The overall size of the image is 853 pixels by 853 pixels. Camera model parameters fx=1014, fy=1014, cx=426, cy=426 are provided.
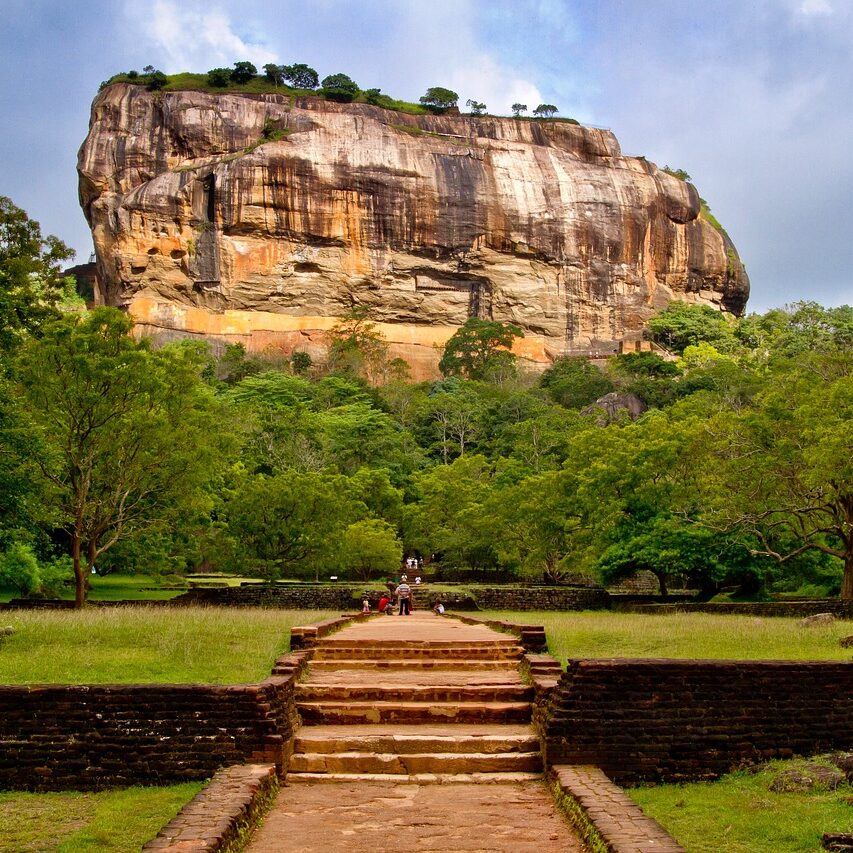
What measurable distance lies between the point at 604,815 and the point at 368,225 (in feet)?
226

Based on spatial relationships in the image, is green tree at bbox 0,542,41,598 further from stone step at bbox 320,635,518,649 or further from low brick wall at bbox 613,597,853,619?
low brick wall at bbox 613,597,853,619

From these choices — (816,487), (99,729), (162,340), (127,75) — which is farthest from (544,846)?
(127,75)

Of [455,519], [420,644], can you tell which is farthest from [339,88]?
[420,644]

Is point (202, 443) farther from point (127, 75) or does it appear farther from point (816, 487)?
point (127, 75)

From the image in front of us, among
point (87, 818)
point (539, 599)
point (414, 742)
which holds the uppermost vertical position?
point (539, 599)

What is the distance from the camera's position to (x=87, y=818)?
22.9 feet

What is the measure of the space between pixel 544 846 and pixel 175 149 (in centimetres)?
7231

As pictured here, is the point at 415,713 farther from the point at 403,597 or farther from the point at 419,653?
the point at 403,597

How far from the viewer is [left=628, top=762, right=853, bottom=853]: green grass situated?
6457 millimetres

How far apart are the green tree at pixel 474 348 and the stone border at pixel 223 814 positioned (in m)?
61.7

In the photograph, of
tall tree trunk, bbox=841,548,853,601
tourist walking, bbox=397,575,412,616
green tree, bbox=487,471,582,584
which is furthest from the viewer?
green tree, bbox=487,471,582,584

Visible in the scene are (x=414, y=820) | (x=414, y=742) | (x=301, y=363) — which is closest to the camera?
(x=414, y=820)

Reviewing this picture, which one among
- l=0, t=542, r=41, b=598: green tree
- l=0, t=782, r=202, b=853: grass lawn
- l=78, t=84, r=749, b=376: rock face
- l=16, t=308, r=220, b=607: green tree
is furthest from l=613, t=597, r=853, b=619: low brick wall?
l=78, t=84, r=749, b=376: rock face

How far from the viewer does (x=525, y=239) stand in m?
75.2
